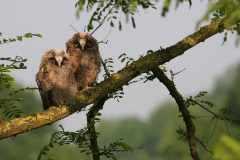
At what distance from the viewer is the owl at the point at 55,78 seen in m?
2.63

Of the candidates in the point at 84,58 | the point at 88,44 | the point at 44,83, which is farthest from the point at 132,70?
the point at 44,83

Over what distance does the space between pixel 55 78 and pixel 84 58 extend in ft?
1.67

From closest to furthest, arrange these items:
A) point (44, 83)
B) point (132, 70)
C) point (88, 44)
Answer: point (132, 70) → point (44, 83) → point (88, 44)

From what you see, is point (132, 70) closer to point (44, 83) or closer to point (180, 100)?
point (180, 100)

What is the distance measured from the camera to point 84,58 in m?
2.93

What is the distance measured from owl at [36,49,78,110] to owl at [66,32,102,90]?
0.20 meters

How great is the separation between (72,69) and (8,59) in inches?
34.6

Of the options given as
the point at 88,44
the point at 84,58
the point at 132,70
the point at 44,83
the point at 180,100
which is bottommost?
the point at 180,100

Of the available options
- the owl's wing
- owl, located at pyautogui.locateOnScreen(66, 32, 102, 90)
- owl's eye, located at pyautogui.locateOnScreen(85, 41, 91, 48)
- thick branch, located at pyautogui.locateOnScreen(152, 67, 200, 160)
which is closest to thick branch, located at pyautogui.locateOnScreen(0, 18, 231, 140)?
thick branch, located at pyautogui.locateOnScreen(152, 67, 200, 160)

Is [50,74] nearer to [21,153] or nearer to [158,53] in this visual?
[158,53]

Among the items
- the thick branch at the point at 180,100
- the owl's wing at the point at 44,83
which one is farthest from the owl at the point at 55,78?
the thick branch at the point at 180,100

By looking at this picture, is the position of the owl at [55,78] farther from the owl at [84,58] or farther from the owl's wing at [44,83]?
the owl at [84,58]

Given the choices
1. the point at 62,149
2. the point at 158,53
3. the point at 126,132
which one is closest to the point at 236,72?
the point at 126,132

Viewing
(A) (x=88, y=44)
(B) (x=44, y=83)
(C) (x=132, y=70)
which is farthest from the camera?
(A) (x=88, y=44)
